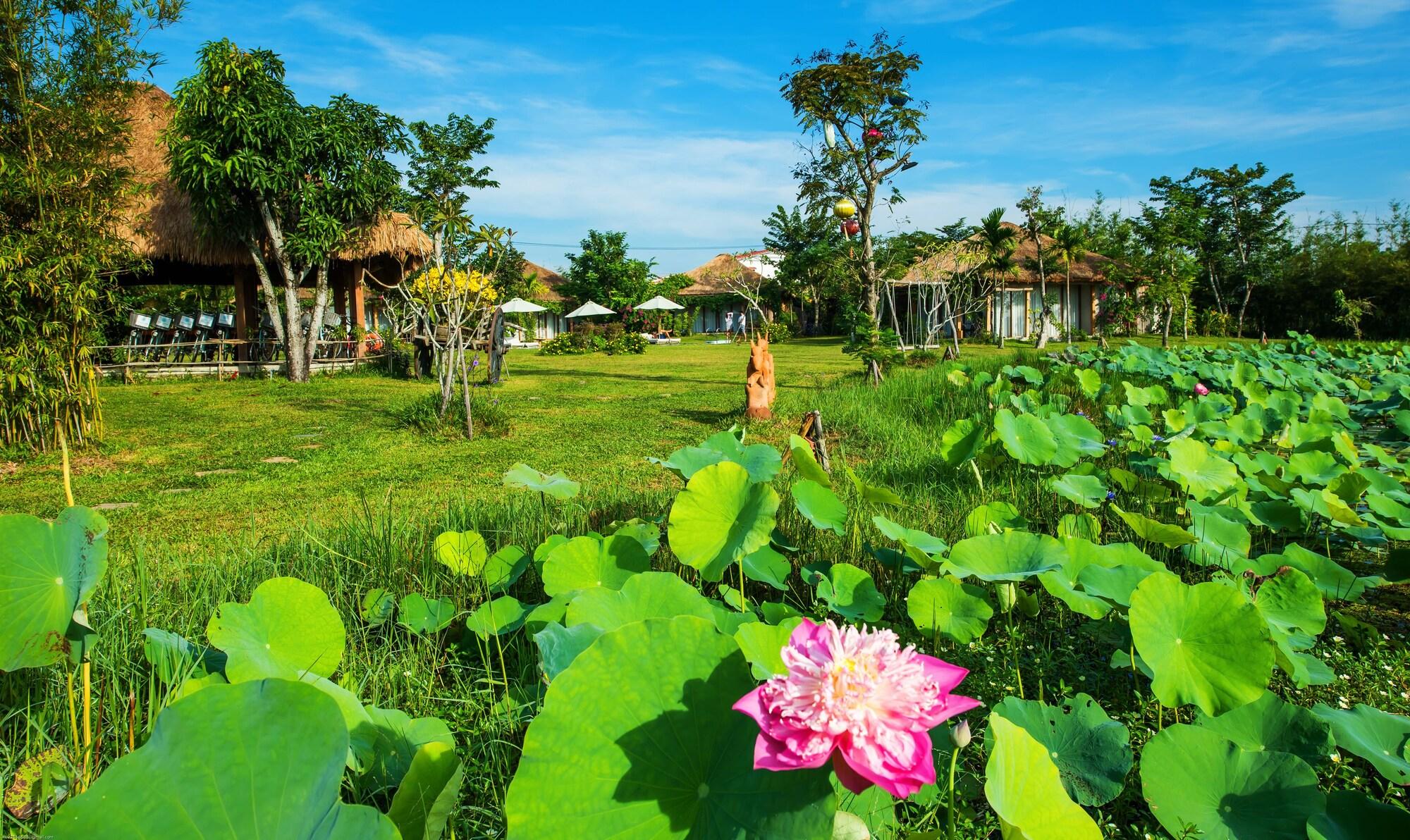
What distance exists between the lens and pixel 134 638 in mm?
1610

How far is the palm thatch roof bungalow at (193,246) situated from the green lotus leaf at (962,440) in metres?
8.96

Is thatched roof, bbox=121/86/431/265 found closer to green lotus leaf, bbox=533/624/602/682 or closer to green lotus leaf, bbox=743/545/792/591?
green lotus leaf, bbox=743/545/792/591

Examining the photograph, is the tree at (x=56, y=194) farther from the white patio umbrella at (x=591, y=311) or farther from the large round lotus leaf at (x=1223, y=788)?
the white patio umbrella at (x=591, y=311)

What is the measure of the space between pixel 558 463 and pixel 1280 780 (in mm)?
4319

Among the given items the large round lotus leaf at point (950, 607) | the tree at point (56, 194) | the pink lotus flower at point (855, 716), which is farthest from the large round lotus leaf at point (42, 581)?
the tree at point (56, 194)

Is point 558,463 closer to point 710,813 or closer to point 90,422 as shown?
point 90,422

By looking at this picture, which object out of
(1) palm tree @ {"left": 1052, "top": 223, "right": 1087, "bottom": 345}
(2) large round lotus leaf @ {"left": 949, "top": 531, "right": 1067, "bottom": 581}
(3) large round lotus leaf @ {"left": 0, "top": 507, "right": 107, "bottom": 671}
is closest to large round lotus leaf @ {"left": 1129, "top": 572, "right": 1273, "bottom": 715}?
(2) large round lotus leaf @ {"left": 949, "top": 531, "right": 1067, "bottom": 581}

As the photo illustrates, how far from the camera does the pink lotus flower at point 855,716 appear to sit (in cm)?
57

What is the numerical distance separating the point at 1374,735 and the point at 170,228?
1427cm

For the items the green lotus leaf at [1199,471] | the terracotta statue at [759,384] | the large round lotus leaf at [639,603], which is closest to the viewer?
the large round lotus leaf at [639,603]

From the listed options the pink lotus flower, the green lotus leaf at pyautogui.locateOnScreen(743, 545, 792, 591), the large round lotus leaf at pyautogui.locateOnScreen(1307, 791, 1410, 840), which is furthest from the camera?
the green lotus leaf at pyautogui.locateOnScreen(743, 545, 792, 591)

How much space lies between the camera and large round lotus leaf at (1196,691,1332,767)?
1.18 metres

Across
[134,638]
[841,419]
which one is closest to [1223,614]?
[134,638]

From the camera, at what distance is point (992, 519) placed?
7.00 feet
